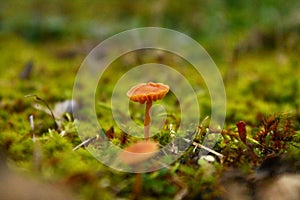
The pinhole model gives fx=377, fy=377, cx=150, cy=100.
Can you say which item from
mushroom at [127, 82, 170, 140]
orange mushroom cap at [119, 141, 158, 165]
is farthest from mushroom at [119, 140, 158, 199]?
mushroom at [127, 82, 170, 140]

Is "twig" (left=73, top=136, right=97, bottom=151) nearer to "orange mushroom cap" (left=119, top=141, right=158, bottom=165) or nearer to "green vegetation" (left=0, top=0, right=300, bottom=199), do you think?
"green vegetation" (left=0, top=0, right=300, bottom=199)

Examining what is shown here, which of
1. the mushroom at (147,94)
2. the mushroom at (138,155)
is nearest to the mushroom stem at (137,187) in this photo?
the mushroom at (138,155)

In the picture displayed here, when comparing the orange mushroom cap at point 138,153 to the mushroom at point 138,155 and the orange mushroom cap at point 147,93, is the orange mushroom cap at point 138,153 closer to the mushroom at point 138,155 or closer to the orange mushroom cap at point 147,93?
the mushroom at point 138,155

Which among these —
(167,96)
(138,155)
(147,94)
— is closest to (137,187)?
(138,155)

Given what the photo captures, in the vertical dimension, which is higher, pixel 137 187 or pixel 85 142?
pixel 85 142

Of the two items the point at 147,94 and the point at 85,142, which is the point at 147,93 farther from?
the point at 85,142

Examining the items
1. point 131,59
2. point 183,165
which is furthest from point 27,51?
point 183,165

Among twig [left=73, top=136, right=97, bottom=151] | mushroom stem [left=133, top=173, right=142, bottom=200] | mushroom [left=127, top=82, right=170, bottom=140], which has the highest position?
mushroom [left=127, top=82, right=170, bottom=140]

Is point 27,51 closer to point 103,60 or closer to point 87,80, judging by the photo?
point 103,60
